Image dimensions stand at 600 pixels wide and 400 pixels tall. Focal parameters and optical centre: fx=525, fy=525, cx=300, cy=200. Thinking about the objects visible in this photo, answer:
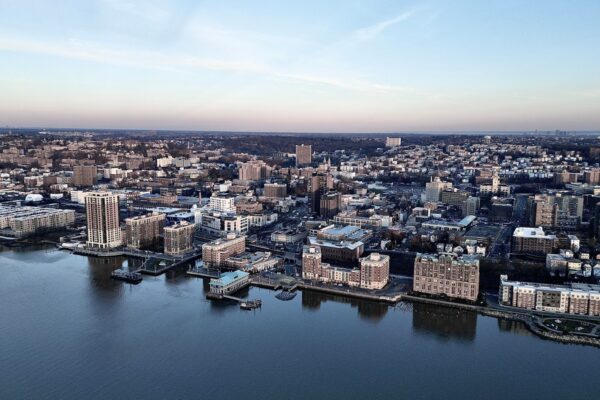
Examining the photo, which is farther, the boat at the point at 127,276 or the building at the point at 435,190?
the building at the point at 435,190

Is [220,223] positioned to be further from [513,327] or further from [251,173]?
[251,173]

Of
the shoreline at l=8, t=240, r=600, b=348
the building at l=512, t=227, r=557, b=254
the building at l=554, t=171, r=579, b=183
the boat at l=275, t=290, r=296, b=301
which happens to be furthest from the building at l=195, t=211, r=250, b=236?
the building at l=554, t=171, r=579, b=183

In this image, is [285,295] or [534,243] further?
[534,243]

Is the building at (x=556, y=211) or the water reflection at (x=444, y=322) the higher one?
the building at (x=556, y=211)

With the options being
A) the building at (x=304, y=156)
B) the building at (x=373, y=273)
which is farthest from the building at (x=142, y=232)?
the building at (x=304, y=156)

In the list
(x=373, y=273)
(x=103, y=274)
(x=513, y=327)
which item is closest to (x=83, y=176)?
(x=103, y=274)

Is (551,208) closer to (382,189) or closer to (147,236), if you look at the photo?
(382,189)

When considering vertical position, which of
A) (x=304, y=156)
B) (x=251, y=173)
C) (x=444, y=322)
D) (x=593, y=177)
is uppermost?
(x=304, y=156)

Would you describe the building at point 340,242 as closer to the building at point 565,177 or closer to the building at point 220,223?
the building at point 220,223
